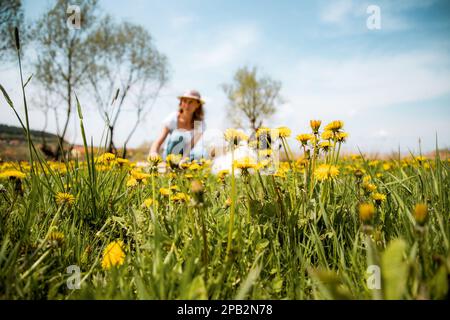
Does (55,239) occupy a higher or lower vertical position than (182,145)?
lower

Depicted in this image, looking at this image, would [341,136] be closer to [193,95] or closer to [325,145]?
[325,145]

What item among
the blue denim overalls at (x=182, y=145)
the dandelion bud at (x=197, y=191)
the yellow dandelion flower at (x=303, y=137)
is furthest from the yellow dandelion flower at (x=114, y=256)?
the blue denim overalls at (x=182, y=145)

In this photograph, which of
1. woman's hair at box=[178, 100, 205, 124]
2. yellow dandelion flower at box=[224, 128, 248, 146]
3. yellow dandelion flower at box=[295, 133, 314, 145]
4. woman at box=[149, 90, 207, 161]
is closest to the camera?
yellow dandelion flower at box=[224, 128, 248, 146]

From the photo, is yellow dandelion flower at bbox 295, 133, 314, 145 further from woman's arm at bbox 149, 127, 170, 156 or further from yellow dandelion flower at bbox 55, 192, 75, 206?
woman's arm at bbox 149, 127, 170, 156

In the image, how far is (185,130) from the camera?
6586 mm

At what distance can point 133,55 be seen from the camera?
923 inches

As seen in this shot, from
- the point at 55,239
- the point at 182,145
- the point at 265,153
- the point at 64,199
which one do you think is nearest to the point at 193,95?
the point at 182,145

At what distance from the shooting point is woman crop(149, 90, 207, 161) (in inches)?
248

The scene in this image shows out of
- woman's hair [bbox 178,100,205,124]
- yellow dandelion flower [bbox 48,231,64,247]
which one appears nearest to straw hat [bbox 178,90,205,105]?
woman's hair [bbox 178,100,205,124]

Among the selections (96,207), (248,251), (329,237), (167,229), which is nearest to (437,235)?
(329,237)

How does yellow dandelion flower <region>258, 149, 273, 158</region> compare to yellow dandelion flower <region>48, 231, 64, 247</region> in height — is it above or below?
above

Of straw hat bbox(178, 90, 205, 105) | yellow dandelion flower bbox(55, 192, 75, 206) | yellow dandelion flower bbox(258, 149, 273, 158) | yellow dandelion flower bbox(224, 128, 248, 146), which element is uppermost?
straw hat bbox(178, 90, 205, 105)
